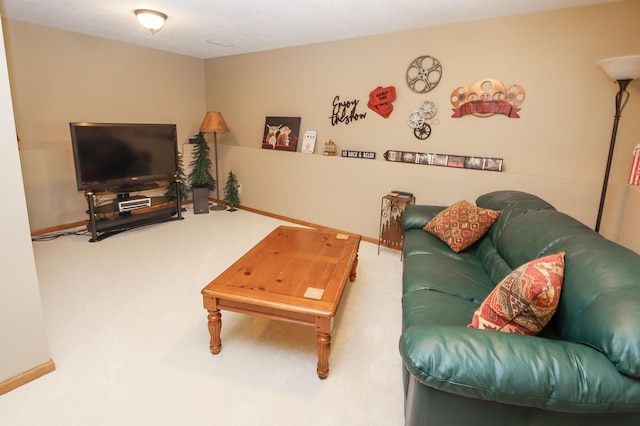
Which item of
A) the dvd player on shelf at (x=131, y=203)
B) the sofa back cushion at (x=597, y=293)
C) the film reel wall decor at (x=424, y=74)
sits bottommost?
the dvd player on shelf at (x=131, y=203)

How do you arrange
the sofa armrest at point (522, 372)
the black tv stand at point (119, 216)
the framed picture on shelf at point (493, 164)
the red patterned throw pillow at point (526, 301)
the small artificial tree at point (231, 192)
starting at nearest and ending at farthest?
1. the sofa armrest at point (522, 372)
2. the red patterned throw pillow at point (526, 301)
3. the framed picture on shelf at point (493, 164)
4. the black tv stand at point (119, 216)
5. the small artificial tree at point (231, 192)

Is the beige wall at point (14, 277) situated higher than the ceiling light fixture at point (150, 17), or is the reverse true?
the ceiling light fixture at point (150, 17)

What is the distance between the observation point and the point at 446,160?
355cm

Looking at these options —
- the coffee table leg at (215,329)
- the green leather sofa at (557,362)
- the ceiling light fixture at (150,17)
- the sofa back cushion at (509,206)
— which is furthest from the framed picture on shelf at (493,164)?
the ceiling light fixture at (150,17)

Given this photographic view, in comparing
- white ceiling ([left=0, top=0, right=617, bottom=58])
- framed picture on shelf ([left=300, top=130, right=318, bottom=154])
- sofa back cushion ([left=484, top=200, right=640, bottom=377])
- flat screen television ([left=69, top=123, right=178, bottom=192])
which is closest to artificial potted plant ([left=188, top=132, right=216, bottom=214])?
flat screen television ([left=69, top=123, right=178, bottom=192])

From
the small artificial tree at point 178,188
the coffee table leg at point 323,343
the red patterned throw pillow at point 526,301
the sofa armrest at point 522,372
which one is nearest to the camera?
the sofa armrest at point 522,372

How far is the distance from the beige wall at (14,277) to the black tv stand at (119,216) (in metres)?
2.27

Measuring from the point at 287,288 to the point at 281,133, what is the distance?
10.7ft

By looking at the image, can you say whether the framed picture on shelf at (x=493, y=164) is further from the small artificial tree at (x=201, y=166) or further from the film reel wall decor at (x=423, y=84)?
the small artificial tree at (x=201, y=166)

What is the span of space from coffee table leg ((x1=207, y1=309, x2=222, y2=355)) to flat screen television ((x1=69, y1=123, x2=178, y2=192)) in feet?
9.03

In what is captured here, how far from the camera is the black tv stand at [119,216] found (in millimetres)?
3775

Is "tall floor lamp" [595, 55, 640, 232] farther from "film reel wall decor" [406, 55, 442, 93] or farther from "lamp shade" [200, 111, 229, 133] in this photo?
"lamp shade" [200, 111, 229, 133]

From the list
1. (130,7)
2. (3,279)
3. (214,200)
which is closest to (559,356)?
(3,279)

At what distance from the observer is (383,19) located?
3.28m
